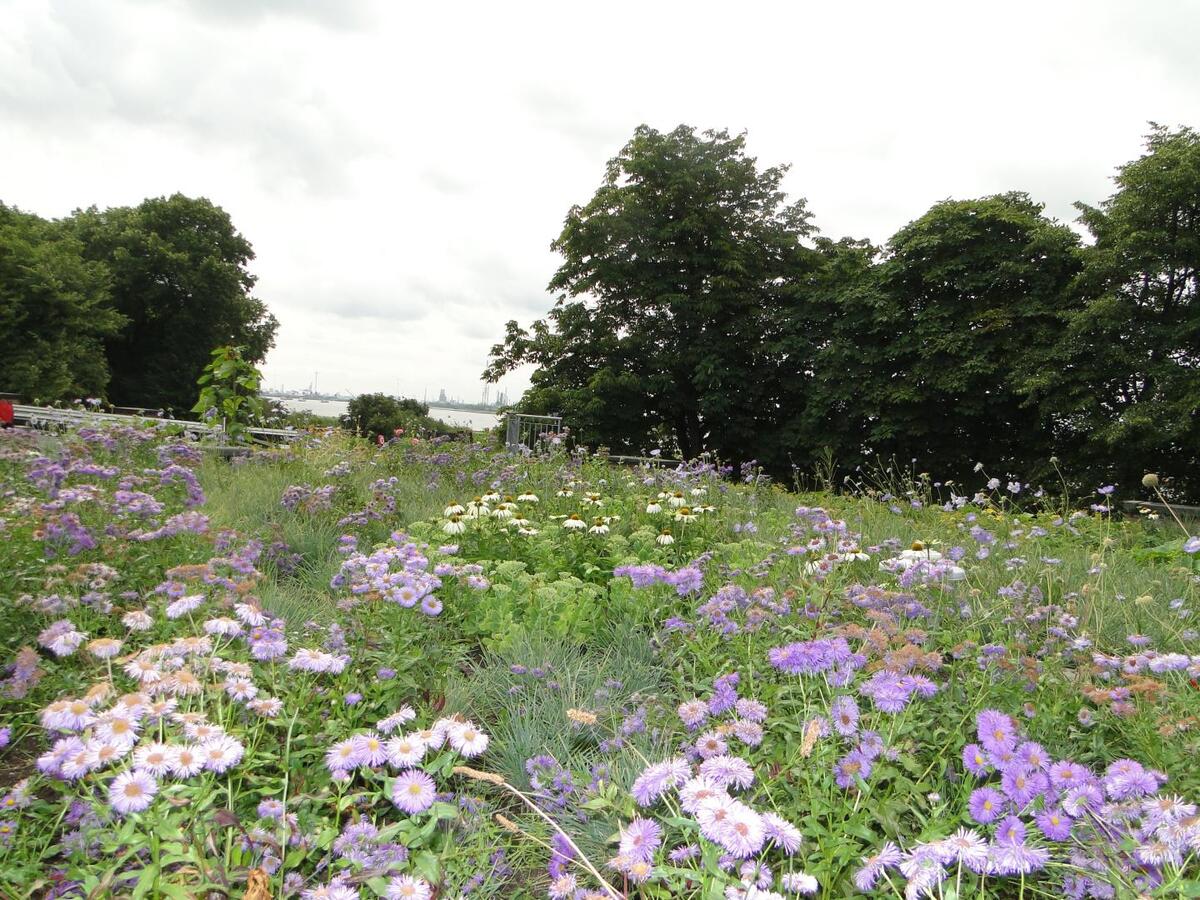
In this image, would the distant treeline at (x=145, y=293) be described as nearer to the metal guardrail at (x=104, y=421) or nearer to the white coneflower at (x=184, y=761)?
the metal guardrail at (x=104, y=421)

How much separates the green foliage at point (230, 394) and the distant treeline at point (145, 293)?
18602 mm

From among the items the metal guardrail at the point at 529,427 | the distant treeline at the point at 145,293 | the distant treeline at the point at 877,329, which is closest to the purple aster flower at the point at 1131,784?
the metal guardrail at the point at 529,427

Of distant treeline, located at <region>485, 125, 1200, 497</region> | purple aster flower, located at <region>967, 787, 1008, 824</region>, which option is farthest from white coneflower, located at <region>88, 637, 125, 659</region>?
distant treeline, located at <region>485, 125, 1200, 497</region>

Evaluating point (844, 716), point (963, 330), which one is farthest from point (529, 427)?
point (844, 716)

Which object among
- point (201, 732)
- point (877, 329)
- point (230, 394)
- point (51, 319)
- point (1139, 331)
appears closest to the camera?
point (201, 732)

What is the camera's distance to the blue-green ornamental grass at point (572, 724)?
4.50ft

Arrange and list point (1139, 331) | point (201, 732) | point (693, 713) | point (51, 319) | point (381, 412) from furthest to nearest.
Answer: point (381, 412) < point (51, 319) < point (1139, 331) < point (693, 713) < point (201, 732)

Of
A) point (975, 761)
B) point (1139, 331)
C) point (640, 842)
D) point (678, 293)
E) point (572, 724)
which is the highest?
point (678, 293)

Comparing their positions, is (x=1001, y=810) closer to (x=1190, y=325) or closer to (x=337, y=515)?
(x=337, y=515)

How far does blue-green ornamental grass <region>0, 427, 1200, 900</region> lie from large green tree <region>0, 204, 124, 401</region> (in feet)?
70.3

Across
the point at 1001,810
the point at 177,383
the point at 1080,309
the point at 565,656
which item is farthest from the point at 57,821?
the point at 177,383

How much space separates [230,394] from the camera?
22.2ft

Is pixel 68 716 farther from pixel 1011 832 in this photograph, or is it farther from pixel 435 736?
pixel 1011 832

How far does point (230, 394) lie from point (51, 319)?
19975 millimetres
